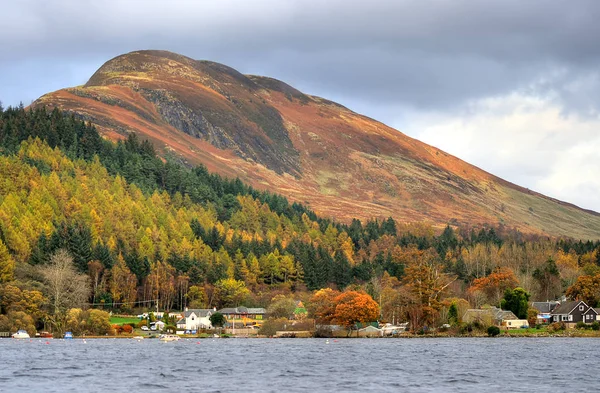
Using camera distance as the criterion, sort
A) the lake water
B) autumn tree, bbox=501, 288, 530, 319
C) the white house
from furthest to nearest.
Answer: the white house, autumn tree, bbox=501, 288, 530, 319, the lake water

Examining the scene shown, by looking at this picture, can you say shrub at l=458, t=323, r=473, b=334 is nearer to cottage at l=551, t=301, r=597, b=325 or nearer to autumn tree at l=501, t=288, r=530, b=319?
autumn tree at l=501, t=288, r=530, b=319

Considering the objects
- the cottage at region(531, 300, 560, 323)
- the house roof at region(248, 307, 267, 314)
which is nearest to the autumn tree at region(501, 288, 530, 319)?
the cottage at region(531, 300, 560, 323)

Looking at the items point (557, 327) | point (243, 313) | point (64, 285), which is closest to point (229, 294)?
point (243, 313)

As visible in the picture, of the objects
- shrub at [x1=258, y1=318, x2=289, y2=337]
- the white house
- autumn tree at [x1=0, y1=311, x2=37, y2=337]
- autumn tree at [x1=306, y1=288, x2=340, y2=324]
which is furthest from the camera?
the white house

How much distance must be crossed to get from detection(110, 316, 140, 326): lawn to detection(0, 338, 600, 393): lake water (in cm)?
Result: 3963

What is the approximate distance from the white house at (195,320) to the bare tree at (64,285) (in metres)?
17.4

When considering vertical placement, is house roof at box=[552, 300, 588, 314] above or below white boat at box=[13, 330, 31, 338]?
above

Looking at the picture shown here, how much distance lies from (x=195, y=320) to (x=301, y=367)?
87193 millimetres

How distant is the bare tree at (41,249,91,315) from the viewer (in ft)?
493

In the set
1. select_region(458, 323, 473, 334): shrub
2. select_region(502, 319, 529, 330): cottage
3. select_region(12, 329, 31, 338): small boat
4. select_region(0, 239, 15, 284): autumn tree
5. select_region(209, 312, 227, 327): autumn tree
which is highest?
select_region(0, 239, 15, 284): autumn tree

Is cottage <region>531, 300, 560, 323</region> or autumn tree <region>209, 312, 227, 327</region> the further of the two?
autumn tree <region>209, 312, 227, 327</region>

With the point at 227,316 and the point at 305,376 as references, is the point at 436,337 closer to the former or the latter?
the point at 227,316

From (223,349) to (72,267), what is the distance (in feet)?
221

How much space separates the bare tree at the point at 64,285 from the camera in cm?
15012
